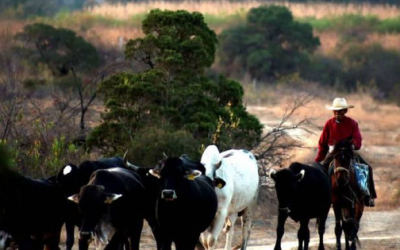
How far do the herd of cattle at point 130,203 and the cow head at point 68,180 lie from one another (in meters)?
0.01

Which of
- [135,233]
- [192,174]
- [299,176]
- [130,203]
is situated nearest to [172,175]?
[192,174]

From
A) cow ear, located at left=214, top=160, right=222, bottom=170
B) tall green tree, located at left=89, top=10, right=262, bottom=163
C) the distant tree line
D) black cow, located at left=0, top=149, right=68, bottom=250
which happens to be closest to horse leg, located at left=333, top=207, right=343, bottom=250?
cow ear, located at left=214, top=160, right=222, bottom=170

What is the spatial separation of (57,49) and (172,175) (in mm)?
25969

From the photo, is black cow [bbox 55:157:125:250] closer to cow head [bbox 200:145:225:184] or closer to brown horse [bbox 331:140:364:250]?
cow head [bbox 200:145:225:184]

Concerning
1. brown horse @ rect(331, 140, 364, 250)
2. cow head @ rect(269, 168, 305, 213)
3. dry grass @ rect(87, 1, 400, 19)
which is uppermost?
cow head @ rect(269, 168, 305, 213)

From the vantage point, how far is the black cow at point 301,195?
52.7ft

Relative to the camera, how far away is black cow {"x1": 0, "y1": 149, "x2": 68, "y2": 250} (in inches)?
512

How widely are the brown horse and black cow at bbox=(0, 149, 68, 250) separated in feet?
16.4

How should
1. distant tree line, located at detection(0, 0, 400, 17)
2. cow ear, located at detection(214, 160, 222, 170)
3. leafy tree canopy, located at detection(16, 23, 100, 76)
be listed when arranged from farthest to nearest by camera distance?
leafy tree canopy, located at detection(16, 23, 100, 76)
distant tree line, located at detection(0, 0, 400, 17)
cow ear, located at detection(214, 160, 222, 170)

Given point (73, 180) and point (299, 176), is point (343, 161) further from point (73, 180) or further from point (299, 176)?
point (73, 180)

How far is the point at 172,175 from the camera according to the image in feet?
44.5

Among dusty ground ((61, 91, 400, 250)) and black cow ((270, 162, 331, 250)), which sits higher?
black cow ((270, 162, 331, 250))

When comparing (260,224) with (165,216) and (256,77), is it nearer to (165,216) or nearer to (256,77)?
(165,216)

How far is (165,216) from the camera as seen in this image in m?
13.9
